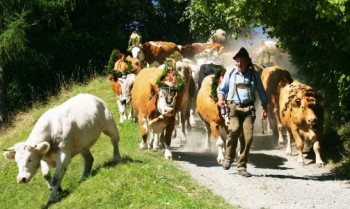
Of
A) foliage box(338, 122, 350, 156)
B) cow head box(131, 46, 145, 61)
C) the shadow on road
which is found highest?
cow head box(131, 46, 145, 61)

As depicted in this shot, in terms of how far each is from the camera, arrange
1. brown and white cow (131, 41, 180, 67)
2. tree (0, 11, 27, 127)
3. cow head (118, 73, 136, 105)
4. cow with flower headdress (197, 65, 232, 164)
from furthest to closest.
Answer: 1. tree (0, 11, 27, 127)
2. brown and white cow (131, 41, 180, 67)
3. cow head (118, 73, 136, 105)
4. cow with flower headdress (197, 65, 232, 164)

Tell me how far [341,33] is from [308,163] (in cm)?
380

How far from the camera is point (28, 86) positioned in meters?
29.4

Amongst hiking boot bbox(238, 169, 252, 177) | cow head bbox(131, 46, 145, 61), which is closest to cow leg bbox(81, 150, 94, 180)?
hiking boot bbox(238, 169, 252, 177)

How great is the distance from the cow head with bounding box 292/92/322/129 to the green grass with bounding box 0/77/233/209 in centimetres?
323

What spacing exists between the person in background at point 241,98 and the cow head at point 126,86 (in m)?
A: 6.33

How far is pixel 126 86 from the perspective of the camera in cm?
1734

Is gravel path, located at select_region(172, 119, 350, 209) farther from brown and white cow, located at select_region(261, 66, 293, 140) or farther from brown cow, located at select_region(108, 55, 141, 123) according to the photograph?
brown cow, located at select_region(108, 55, 141, 123)

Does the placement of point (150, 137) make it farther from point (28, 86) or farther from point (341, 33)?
point (28, 86)

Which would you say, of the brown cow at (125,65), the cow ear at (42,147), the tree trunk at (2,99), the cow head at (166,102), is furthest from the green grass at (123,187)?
the tree trunk at (2,99)

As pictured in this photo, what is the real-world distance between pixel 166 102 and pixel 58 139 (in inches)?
119

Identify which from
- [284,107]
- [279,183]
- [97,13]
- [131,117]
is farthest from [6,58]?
[279,183]

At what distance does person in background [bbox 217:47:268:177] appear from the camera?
36.4ft

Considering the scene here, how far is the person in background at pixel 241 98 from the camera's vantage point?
11.1 m
